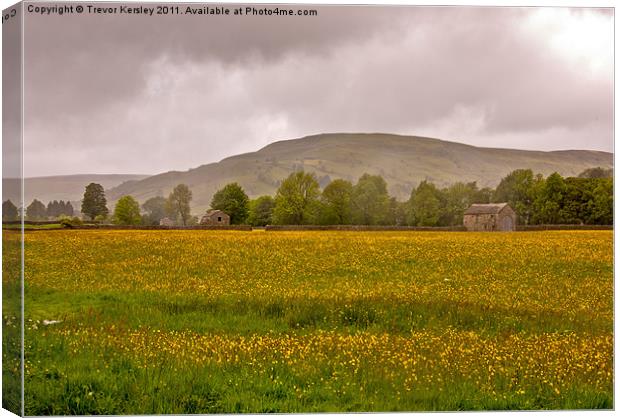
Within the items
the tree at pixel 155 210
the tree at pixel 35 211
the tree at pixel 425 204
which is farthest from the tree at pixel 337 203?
the tree at pixel 35 211

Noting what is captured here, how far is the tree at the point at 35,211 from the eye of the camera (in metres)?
11.0

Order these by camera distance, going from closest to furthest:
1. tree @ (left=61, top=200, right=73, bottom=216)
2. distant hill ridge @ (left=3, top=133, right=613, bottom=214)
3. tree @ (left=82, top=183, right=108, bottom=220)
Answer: tree @ (left=61, top=200, right=73, bottom=216), tree @ (left=82, top=183, right=108, bottom=220), distant hill ridge @ (left=3, top=133, right=613, bottom=214)

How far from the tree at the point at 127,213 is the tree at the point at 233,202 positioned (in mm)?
1079

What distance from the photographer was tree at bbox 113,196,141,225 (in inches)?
451

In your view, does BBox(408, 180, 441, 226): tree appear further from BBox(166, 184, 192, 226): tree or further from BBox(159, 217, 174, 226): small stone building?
BBox(159, 217, 174, 226): small stone building

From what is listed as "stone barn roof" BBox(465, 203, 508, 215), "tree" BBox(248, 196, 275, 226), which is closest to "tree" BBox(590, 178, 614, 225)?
"stone barn roof" BBox(465, 203, 508, 215)

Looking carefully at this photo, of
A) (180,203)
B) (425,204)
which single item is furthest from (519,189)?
(180,203)

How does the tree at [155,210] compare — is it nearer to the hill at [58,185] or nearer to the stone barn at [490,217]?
the hill at [58,185]

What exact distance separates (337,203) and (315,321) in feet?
5.66

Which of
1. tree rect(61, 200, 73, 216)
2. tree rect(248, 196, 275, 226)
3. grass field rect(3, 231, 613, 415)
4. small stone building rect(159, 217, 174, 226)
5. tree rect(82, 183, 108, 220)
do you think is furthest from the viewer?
tree rect(248, 196, 275, 226)

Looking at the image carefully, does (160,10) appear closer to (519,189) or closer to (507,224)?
(519,189)

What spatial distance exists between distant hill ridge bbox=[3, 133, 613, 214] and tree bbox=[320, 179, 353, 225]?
0.39ft

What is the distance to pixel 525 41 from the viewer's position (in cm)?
1165

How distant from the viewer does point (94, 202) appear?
11.5 m
